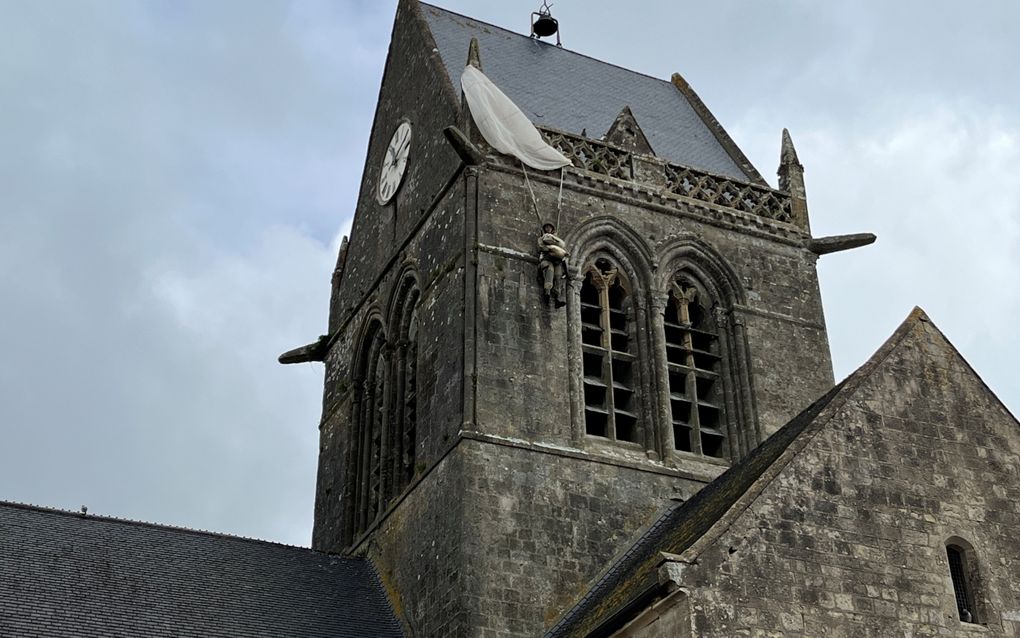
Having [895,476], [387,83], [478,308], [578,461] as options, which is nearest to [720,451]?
[578,461]

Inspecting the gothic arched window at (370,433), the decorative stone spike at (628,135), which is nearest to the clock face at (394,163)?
the gothic arched window at (370,433)

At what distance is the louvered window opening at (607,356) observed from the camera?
1847 centimetres

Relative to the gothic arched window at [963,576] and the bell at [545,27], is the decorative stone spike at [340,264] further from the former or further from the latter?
the gothic arched window at [963,576]

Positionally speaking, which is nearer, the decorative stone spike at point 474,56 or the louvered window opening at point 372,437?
the louvered window opening at point 372,437

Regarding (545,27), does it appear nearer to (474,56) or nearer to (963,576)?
(474,56)

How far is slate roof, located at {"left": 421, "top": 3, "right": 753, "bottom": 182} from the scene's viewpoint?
71.9ft

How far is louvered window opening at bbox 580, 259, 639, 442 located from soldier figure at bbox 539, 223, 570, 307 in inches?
26.2

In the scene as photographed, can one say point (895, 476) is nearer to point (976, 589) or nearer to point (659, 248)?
point (976, 589)

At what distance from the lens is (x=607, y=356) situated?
18.9 metres

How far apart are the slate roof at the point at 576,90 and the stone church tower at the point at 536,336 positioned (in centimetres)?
6

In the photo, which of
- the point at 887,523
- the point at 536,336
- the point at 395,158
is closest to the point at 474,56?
the point at 395,158

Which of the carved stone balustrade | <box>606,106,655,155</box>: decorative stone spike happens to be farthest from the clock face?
<box>606,106,655,155</box>: decorative stone spike

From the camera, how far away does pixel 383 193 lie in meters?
22.8

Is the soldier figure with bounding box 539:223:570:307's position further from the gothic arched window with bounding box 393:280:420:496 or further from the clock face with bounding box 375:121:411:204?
the clock face with bounding box 375:121:411:204
